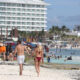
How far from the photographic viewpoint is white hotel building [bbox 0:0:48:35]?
505 ft

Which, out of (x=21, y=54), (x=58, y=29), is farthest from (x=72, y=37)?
(x=21, y=54)

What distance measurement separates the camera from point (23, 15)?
522 feet

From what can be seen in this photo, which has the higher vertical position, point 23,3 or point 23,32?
point 23,3

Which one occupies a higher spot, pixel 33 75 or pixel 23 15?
pixel 23 15

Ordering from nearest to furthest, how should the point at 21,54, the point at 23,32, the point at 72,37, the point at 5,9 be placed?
the point at 21,54
the point at 23,32
the point at 5,9
the point at 72,37

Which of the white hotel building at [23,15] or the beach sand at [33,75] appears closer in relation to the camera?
the beach sand at [33,75]

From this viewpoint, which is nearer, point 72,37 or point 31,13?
point 31,13

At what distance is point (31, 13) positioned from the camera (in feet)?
529

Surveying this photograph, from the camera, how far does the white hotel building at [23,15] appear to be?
153875mm

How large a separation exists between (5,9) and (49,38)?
21.3 metres

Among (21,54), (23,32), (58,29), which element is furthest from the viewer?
(58,29)

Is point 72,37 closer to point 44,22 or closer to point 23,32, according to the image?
point 44,22

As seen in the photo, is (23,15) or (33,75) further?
Answer: (23,15)

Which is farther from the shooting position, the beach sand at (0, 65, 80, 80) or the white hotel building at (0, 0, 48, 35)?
the white hotel building at (0, 0, 48, 35)
